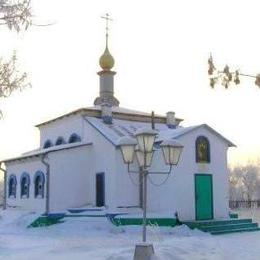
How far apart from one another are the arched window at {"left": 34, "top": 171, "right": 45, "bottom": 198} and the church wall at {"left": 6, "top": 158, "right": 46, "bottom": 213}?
18 centimetres

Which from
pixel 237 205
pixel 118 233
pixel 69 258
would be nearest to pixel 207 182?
pixel 118 233

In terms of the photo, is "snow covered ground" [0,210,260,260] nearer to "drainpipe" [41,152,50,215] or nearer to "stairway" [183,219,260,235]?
"stairway" [183,219,260,235]

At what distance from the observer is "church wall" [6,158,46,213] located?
2132 cm

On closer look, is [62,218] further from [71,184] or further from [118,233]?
[118,233]

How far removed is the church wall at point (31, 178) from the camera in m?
21.3

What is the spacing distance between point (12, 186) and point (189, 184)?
9.95 m

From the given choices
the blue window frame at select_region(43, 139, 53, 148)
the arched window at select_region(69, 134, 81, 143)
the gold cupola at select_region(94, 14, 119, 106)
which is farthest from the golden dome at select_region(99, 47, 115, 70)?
the arched window at select_region(69, 134, 81, 143)

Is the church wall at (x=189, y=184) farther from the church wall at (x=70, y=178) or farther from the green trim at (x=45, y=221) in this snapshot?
the green trim at (x=45, y=221)

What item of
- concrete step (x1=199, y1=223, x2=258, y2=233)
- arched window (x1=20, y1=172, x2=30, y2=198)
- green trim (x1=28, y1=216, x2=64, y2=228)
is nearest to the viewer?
concrete step (x1=199, y1=223, x2=258, y2=233)

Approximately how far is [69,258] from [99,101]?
1649 cm

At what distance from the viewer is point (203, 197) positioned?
19.3 m

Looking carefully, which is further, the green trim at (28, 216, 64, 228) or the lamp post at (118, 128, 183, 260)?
the green trim at (28, 216, 64, 228)

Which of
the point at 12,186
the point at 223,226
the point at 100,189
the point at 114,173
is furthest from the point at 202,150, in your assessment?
the point at 12,186

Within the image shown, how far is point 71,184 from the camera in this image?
20781 mm
